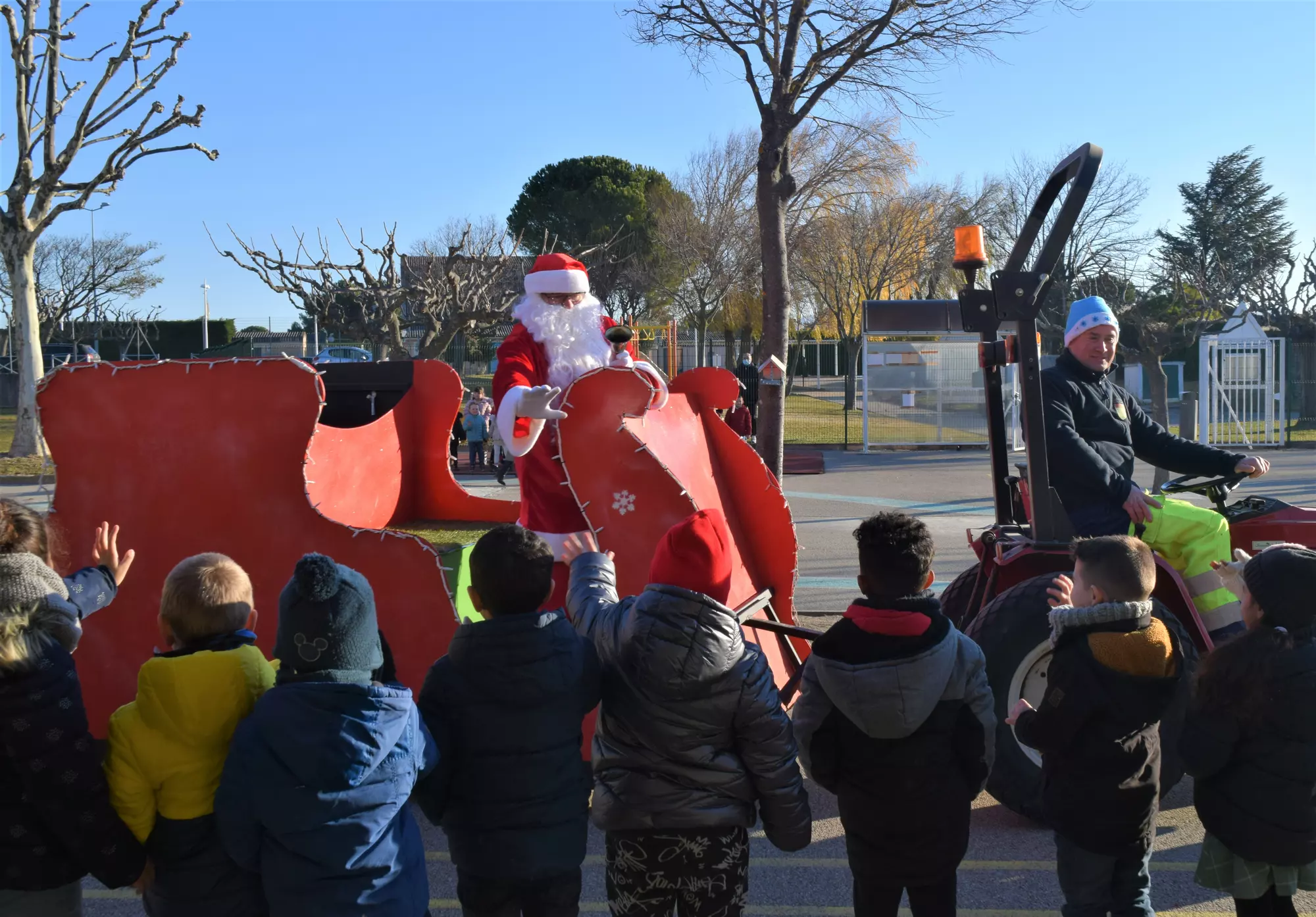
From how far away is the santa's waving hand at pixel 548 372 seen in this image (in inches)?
146

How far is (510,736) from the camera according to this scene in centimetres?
228

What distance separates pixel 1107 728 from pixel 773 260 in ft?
25.0

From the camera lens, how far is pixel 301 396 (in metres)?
3.79

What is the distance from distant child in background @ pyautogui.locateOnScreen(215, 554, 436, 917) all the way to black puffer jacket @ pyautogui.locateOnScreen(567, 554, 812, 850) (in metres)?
0.45

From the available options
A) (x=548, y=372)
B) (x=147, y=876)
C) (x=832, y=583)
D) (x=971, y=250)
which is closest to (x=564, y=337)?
(x=548, y=372)

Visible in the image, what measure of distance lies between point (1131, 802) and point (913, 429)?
60.5 ft

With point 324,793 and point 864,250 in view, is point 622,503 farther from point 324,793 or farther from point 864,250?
point 864,250

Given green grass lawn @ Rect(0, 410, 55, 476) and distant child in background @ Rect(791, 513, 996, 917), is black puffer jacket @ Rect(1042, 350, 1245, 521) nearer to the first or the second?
distant child in background @ Rect(791, 513, 996, 917)

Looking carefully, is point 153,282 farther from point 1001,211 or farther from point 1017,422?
point 1017,422

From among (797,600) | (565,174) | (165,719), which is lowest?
(797,600)

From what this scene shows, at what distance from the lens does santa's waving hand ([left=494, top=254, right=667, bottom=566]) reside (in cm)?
370

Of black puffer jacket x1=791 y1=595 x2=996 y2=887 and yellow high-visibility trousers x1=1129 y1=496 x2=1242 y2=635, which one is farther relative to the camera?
yellow high-visibility trousers x1=1129 y1=496 x2=1242 y2=635

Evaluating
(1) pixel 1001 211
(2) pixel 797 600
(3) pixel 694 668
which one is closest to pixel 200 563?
(3) pixel 694 668

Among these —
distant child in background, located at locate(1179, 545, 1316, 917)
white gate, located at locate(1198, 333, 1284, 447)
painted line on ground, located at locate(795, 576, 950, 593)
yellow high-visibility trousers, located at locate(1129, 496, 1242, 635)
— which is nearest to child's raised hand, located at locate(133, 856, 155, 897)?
distant child in background, located at locate(1179, 545, 1316, 917)
